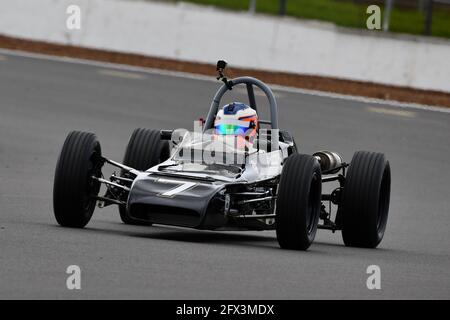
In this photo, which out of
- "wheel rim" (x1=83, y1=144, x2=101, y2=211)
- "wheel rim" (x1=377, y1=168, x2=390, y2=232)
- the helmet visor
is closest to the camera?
"wheel rim" (x1=83, y1=144, x2=101, y2=211)

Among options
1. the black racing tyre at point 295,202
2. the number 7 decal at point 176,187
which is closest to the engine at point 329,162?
the black racing tyre at point 295,202

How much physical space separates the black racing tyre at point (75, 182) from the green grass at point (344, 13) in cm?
1612

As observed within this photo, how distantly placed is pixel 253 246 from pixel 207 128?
5.42 feet

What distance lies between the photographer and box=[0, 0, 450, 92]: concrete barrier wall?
2555cm

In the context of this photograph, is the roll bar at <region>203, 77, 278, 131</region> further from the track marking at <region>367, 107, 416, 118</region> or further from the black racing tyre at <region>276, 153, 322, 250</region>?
the track marking at <region>367, 107, 416, 118</region>

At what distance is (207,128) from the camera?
42.5ft

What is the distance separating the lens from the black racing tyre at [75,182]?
1137 cm

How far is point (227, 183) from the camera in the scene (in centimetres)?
1148

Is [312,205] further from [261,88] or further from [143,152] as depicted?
[143,152]

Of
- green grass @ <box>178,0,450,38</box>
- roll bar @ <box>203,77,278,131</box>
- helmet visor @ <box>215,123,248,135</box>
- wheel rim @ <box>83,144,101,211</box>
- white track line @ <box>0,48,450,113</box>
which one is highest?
green grass @ <box>178,0,450,38</box>

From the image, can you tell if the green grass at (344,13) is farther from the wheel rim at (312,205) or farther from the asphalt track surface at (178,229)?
the wheel rim at (312,205)

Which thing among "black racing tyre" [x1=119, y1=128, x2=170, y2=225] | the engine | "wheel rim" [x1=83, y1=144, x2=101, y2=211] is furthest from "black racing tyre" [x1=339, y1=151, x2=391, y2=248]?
"wheel rim" [x1=83, y1=144, x2=101, y2=211]

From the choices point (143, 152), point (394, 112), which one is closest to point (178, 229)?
point (143, 152)
